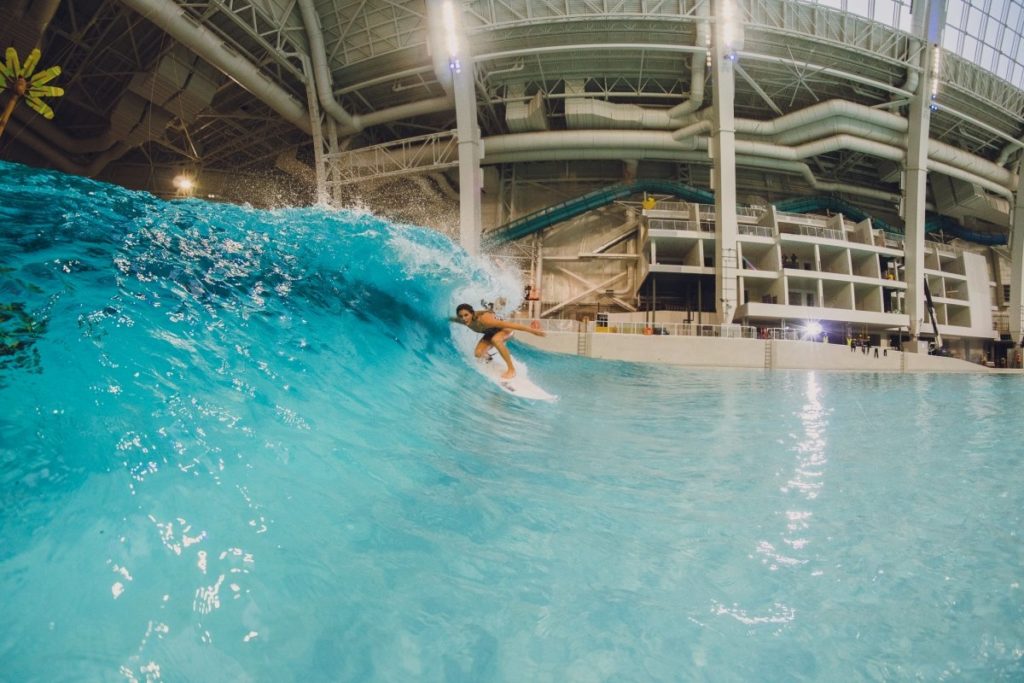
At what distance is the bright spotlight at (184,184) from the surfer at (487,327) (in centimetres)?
2800

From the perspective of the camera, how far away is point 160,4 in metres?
15.9

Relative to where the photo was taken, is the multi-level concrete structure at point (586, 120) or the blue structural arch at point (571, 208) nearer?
the multi-level concrete structure at point (586, 120)

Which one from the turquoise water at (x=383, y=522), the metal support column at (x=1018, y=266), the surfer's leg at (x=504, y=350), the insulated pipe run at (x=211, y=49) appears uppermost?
the insulated pipe run at (x=211, y=49)

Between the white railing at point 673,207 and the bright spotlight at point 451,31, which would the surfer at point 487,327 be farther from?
the white railing at point 673,207

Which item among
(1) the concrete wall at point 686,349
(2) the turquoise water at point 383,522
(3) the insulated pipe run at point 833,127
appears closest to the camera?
(2) the turquoise water at point 383,522

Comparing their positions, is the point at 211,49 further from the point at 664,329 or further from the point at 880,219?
the point at 880,219

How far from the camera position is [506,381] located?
7602 mm

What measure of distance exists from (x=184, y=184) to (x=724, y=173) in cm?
3068

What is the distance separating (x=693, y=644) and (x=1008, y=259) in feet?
178

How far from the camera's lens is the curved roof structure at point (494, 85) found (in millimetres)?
18469

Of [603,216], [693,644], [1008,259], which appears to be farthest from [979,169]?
[693,644]

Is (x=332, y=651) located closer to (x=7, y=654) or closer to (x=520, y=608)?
(x=520, y=608)

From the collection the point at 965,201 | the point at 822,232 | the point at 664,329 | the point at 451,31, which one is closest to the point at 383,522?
the point at 664,329

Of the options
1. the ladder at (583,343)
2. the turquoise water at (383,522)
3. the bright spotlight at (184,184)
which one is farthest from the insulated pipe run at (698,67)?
the bright spotlight at (184,184)
